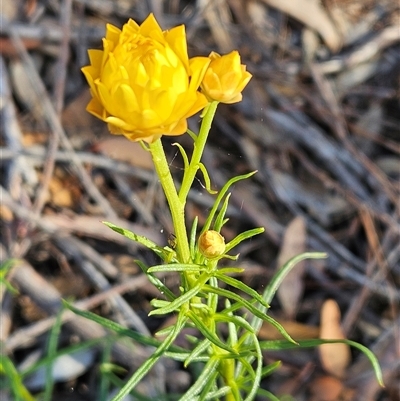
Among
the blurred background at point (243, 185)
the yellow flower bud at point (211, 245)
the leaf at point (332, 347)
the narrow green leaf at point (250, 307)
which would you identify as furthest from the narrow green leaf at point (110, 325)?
the leaf at point (332, 347)

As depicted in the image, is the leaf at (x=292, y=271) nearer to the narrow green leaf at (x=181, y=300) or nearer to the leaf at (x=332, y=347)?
the leaf at (x=332, y=347)

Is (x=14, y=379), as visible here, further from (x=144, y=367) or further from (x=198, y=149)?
(x=198, y=149)

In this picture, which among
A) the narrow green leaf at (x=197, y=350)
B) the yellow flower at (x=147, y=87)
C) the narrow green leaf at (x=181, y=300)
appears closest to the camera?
the yellow flower at (x=147, y=87)

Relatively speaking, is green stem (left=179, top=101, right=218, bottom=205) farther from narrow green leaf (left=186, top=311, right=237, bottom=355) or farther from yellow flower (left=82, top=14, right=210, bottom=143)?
narrow green leaf (left=186, top=311, right=237, bottom=355)

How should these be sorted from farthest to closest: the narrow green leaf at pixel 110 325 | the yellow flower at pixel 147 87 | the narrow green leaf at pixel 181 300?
the narrow green leaf at pixel 110 325
the narrow green leaf at pixel 181 300
the yellow flower at pixel 147 87

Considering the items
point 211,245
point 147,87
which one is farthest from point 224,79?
point 211,245

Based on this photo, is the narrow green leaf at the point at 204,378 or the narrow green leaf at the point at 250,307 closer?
the narrow green leaf at the point at 250,307
